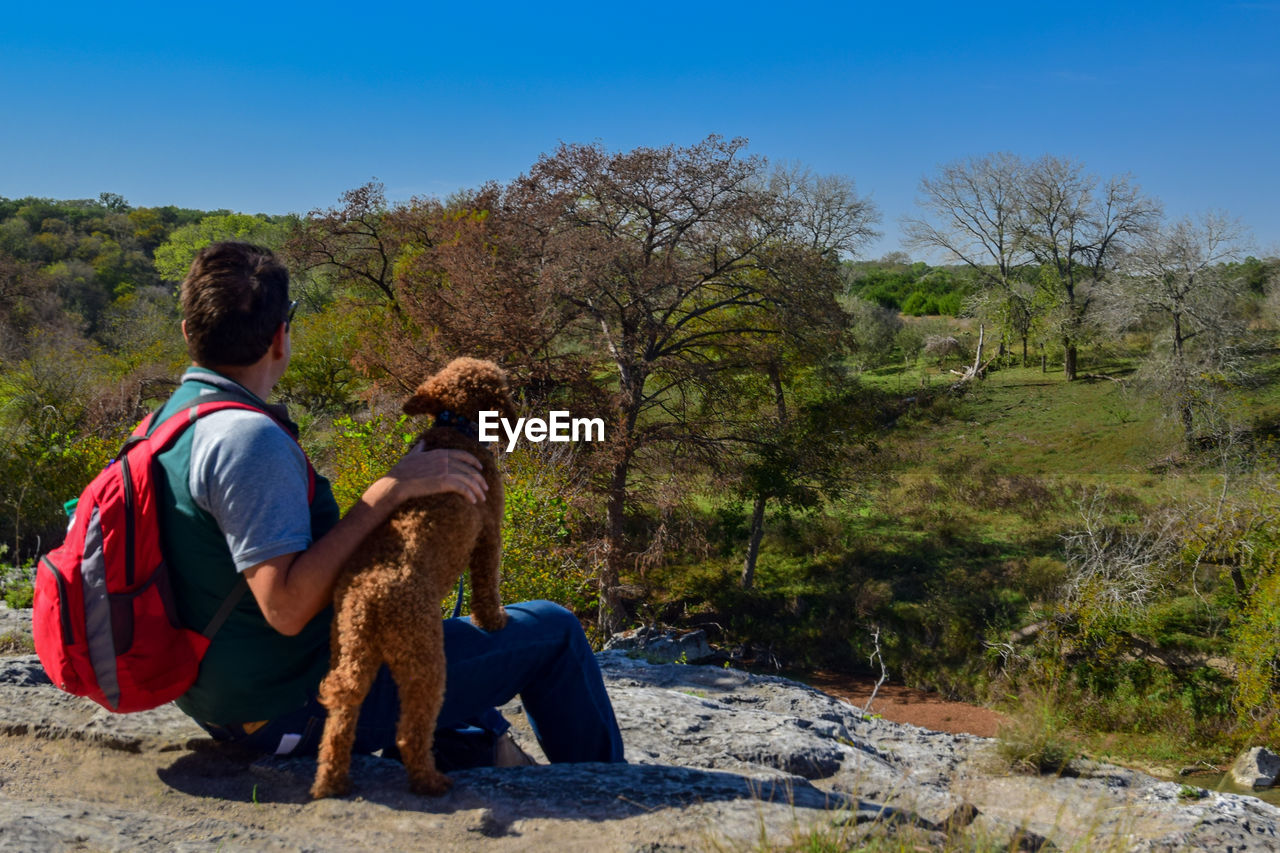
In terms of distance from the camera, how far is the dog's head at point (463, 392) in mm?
2717

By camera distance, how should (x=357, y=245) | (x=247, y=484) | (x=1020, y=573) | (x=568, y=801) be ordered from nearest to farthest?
(x=247, y=484)
(x=568, y=801)
(x=1020, y=573)
(x=357, y=245)

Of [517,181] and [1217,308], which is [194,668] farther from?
[1217,308]

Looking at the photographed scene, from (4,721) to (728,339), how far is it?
18.1 m

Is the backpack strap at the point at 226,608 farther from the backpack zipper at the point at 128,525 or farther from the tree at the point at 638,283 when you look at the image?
the tree at the point at 638,283

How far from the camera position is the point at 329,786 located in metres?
2.53

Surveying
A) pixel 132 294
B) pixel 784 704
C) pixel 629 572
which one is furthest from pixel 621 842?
pixel 132 294

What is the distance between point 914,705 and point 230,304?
1628 centimetres

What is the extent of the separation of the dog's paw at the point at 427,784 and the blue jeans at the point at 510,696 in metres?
0.23

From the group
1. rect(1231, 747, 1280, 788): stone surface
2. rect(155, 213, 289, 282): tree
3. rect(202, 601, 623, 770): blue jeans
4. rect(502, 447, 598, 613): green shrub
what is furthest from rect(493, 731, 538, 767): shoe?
rect(155, 213, 289, 282): tree

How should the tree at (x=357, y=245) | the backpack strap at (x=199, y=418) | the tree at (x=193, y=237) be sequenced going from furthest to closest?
the tree at (x=193, y=237) → the tree at (x=357, y=245) → the backpack strap at (x=199, y=418)

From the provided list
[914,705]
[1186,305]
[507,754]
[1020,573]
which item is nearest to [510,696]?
[507,754]

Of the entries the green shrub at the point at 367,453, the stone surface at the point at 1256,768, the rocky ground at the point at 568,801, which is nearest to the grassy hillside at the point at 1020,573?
the stone surface at the point at 1256,768

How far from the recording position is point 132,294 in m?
49.1

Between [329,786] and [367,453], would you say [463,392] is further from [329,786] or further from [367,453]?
[367,453]
